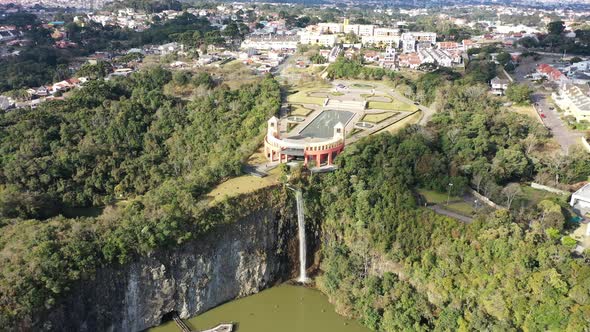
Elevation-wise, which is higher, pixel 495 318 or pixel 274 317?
pixel 495 318

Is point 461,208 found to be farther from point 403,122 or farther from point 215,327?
point 215,327

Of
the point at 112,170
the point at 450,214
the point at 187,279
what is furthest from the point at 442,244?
the point at 112,170

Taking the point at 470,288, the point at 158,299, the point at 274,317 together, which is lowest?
the point at 274,317

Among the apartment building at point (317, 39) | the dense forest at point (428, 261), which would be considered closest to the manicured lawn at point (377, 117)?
the dense forest at point (428, 261)

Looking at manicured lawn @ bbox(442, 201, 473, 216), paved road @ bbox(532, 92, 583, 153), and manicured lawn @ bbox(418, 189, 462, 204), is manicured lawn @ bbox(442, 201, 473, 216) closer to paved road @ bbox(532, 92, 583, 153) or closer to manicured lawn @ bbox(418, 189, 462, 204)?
manicured lawn @ bbox(418, 189, 462, 204)

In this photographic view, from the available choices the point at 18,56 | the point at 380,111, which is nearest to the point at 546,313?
the point at 380,111

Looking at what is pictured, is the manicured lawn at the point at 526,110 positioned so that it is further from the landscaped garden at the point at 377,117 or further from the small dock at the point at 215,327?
the small dock at the point at 215,327

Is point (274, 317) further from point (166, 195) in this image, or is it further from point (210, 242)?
point (166, 195)
